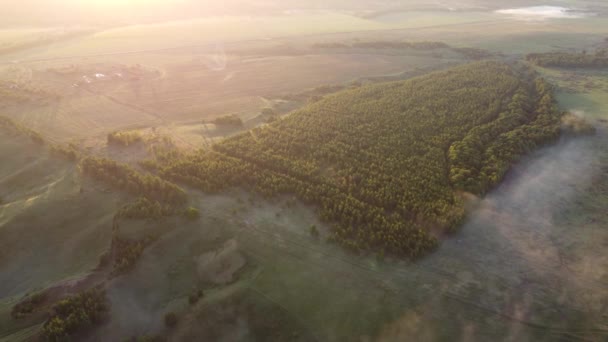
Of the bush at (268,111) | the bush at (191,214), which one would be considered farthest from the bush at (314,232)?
the bush at (268,111)

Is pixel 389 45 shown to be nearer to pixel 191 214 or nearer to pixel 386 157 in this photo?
pixel 386 157

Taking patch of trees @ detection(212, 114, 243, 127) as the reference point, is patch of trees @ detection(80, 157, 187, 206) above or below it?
below

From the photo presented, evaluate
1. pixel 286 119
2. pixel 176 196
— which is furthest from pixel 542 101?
pixel 176 196

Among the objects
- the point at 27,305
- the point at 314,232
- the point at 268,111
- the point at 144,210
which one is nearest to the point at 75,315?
the point at 27,305

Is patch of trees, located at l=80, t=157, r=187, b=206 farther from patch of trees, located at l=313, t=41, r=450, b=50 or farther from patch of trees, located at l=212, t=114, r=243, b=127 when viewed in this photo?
patch of trees, located at l=313, t=41, r=450, b=50

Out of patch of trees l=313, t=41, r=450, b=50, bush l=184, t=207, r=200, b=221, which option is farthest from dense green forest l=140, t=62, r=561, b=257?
patch of trees l=313, t=41, r=450, b=50

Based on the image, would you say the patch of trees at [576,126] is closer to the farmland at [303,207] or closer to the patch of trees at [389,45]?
the farmland at [303,207]
